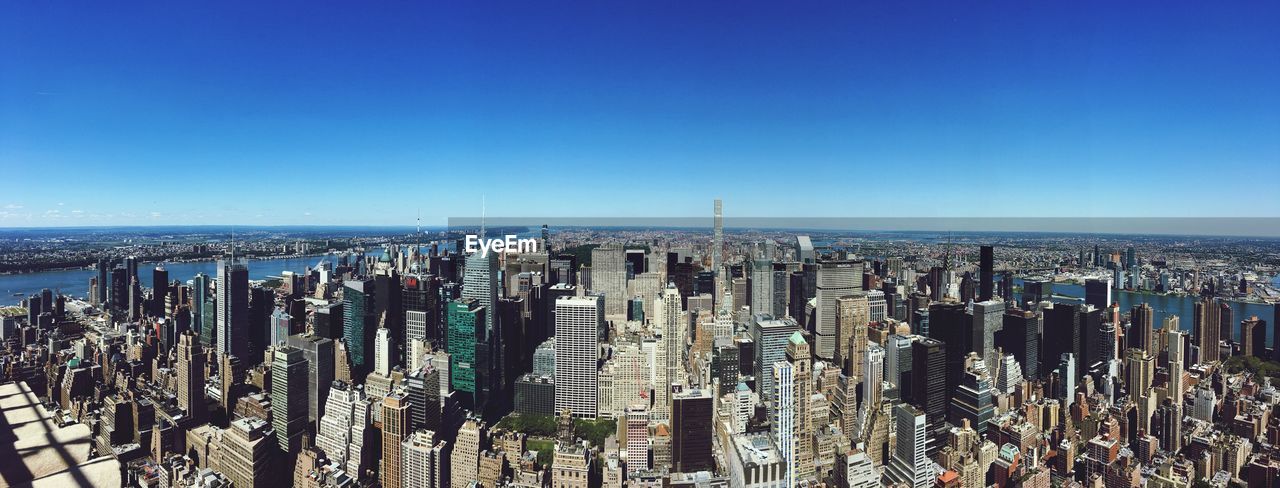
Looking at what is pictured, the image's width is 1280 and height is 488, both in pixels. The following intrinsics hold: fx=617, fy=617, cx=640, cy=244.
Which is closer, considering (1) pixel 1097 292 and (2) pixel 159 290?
(1) pixel 1097 292

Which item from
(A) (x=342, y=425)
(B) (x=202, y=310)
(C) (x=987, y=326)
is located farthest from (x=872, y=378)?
(B) (x=202, y=310)

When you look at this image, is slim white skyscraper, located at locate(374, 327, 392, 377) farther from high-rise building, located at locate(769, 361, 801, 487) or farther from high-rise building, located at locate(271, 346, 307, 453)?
high-rise building, located at locate(769, 361, 801, 487)

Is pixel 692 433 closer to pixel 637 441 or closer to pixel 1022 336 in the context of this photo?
pixel 637 441

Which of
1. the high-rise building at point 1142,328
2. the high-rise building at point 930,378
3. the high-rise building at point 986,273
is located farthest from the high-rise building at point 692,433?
the high-rise building at point 1142,328

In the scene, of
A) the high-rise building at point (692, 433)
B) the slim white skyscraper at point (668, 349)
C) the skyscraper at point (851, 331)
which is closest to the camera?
the high-rise building at point (692, 433)

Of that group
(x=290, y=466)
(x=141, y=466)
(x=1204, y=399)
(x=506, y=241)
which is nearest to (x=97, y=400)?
(x=141, y=466)

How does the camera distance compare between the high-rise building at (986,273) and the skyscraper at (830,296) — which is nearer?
the skyscraper at (830,296)

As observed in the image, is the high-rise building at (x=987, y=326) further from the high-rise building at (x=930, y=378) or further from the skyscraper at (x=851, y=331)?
the skyscraper at (x=851, y=331)
